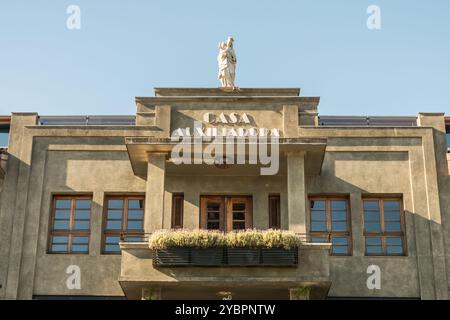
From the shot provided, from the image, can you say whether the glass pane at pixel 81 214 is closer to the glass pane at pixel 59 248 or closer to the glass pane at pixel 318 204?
the glass pane at pixel 59 248

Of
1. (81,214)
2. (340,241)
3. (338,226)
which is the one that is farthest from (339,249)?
(81,214)

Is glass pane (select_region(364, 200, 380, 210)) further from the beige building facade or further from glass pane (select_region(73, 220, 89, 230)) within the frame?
glass pane (select_region(73, 220, 89, 230))

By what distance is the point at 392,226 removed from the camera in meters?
32.1

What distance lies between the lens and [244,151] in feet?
98.8

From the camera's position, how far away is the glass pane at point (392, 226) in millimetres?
32062

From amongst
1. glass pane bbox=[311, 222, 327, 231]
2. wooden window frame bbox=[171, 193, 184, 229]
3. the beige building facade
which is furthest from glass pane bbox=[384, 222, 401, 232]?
wooden window frame bbox=[171, 193, 184, 229]

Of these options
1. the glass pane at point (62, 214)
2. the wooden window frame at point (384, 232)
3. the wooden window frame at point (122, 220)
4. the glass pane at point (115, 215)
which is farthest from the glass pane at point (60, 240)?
the wooden window frame at point (384, 232)

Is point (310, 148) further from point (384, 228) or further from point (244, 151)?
point (384, 228)

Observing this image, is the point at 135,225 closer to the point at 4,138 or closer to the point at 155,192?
the point at 155,192
